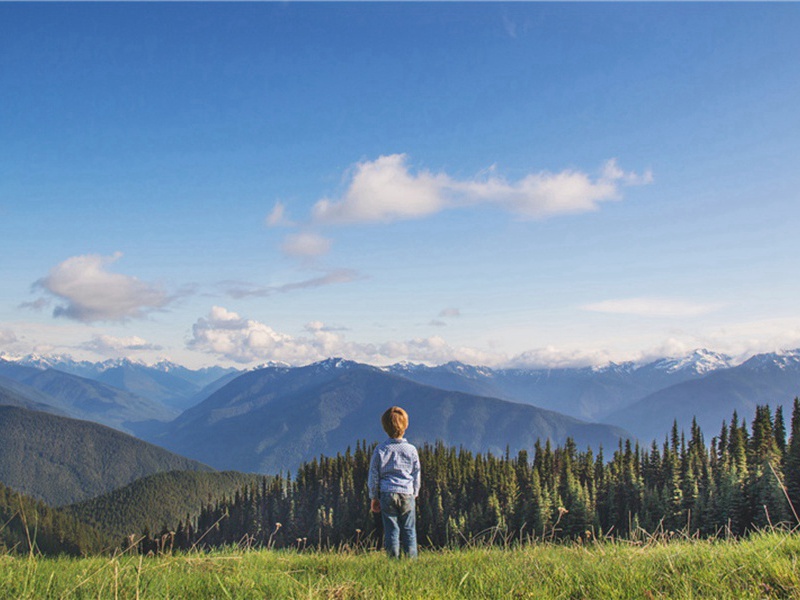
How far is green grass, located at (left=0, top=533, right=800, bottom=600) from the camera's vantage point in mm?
5781

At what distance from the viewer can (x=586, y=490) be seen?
88312 millimetres

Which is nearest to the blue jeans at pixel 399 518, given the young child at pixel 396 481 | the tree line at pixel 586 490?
the young child at pixel 396 481

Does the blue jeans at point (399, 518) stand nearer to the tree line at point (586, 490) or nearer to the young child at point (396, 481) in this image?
the young child at point (396, 481)

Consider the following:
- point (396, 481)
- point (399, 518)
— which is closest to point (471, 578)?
point (396, 481)

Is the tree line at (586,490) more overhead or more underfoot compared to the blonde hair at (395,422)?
more underfoot

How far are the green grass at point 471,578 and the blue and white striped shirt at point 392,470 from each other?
16.0 ft

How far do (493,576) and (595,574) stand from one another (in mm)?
1209

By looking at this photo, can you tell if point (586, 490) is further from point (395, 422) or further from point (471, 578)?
point (471, 578)

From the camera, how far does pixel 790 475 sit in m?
71.4

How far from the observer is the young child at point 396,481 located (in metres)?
13.5

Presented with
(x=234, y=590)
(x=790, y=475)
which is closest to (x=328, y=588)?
(x=234, y=590)

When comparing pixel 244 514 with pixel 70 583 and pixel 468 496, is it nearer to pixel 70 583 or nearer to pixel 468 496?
pixel 468 496

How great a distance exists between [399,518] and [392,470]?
1.16 meters

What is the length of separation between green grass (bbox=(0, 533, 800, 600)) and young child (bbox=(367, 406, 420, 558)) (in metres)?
4.78
